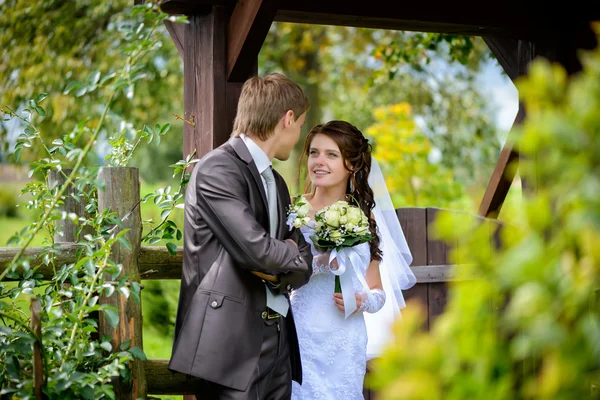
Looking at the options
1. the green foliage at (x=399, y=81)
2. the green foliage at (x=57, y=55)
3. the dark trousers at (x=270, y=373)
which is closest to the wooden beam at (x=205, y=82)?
the dark trousers at (x=270, y=373)

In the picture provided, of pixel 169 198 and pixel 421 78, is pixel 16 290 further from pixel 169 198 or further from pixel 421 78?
pixel 421 78

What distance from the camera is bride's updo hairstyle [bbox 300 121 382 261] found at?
4129mm

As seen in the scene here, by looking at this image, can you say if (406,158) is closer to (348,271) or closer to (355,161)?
(355,161)

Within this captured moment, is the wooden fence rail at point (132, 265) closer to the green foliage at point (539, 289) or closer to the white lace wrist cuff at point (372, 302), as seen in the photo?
the white lace wrist cuff at point (372, 302)

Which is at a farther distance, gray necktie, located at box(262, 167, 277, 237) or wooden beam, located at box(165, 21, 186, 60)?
wooden beam, located at box(165, 21, 186, 60)

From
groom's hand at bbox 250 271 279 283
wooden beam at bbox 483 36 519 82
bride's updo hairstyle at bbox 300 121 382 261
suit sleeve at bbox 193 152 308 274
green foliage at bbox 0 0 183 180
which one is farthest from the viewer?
green foliage at bbox 0 0 183 180

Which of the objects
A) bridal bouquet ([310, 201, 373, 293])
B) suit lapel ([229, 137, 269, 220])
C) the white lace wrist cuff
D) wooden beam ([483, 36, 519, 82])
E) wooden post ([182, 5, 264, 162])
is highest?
wooden beam ([483, 36, 519, 82])

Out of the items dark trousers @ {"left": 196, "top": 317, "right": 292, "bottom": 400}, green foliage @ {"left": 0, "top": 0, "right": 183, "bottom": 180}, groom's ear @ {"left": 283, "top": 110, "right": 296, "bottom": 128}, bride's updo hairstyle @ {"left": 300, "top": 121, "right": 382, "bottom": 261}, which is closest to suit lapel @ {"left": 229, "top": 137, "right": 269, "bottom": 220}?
groom's ear @ {"left": 283, "top": 110, "right": 296, "bottom": 128}

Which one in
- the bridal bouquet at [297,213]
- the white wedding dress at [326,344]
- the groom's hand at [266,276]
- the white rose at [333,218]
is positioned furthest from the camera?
the white wedding dress at [326,344]

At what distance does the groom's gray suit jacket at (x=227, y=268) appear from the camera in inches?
119

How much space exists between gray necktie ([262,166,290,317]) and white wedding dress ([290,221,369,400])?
649 mm

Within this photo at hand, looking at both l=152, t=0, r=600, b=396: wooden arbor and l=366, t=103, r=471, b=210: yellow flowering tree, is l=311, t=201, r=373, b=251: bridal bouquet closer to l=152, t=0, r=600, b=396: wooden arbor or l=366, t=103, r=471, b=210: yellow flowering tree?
l=152, t=0, r=600, b=396: wooden arbor

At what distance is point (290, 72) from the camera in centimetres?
1296

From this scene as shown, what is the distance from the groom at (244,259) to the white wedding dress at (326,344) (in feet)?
1.61
